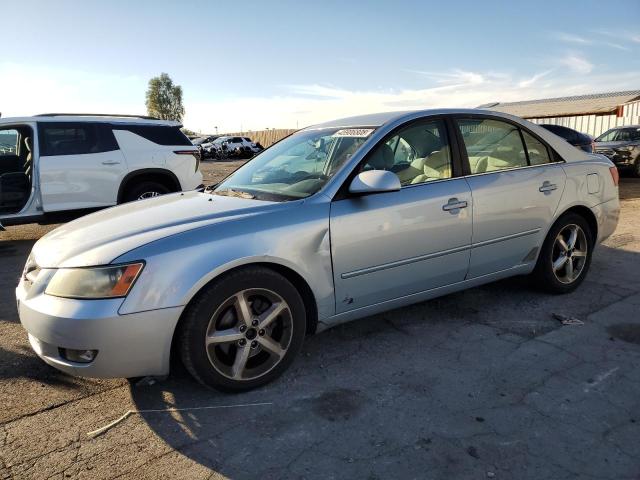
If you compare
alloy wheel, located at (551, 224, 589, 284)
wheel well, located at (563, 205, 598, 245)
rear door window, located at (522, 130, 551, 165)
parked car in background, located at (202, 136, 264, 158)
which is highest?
rear door window, located at (522, 130, 551, 165)

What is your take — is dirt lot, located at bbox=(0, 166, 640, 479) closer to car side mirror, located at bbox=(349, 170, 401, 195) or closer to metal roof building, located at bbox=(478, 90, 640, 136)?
car side mirror, located at bbox=(349, 170, 401, 195)

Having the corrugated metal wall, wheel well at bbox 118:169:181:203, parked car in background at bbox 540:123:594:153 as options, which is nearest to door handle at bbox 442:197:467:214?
wheel well at bbox 118:169:181:203

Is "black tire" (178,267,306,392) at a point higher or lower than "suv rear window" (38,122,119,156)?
lower

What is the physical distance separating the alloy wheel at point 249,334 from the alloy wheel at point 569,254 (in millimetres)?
2559

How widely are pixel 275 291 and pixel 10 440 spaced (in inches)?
59.8

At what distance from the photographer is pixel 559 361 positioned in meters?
3.19

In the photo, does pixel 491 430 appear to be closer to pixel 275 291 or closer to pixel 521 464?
pixel 521 464

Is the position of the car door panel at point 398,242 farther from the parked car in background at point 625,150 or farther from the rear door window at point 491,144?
the parked car in background at point 625,150

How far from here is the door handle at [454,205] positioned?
11.5 ft

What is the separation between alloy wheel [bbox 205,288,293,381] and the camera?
2.79 m

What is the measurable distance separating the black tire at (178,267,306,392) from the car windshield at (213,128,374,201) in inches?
24.4

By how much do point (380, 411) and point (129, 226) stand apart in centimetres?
179

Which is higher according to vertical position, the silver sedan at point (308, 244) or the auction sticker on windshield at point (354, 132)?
the auction sticker on windshield at point (354, 132)

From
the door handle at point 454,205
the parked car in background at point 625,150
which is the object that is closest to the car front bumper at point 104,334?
the door handle at point 454,205
